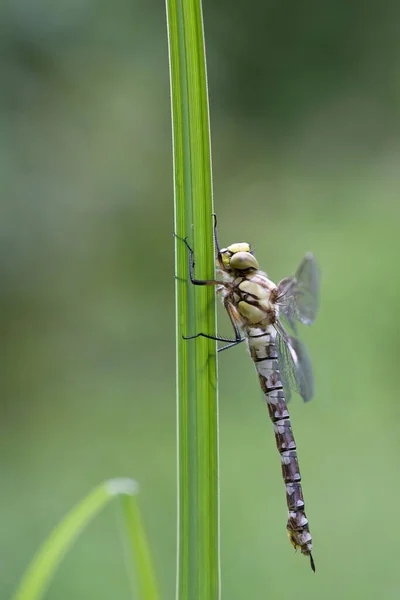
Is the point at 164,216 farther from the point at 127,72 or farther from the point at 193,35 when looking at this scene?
the point at 193,35

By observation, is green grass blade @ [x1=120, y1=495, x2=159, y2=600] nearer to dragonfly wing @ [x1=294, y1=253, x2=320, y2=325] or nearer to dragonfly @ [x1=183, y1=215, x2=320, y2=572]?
dragonfly @ [x1=183, y1=215, x2=320, y2=572]

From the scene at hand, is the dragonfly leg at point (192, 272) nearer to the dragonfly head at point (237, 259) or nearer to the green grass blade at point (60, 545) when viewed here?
the green grass blade at point (60, 545)

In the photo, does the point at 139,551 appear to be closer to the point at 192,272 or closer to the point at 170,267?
the point at 192,272

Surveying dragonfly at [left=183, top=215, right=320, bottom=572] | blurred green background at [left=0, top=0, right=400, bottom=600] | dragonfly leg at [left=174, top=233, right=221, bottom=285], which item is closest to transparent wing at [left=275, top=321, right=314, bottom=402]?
dragonfly at [left=183, top=215, right=320, bottom=572]

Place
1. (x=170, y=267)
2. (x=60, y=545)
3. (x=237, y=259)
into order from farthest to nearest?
(x=170, y=267)
(x=237, y=259)
(x=60, y=545)

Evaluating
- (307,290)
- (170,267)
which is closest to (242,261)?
(307,290)

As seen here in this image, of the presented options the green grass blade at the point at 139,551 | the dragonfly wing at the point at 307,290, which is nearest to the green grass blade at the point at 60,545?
the green grass blade at the point at 139,551
